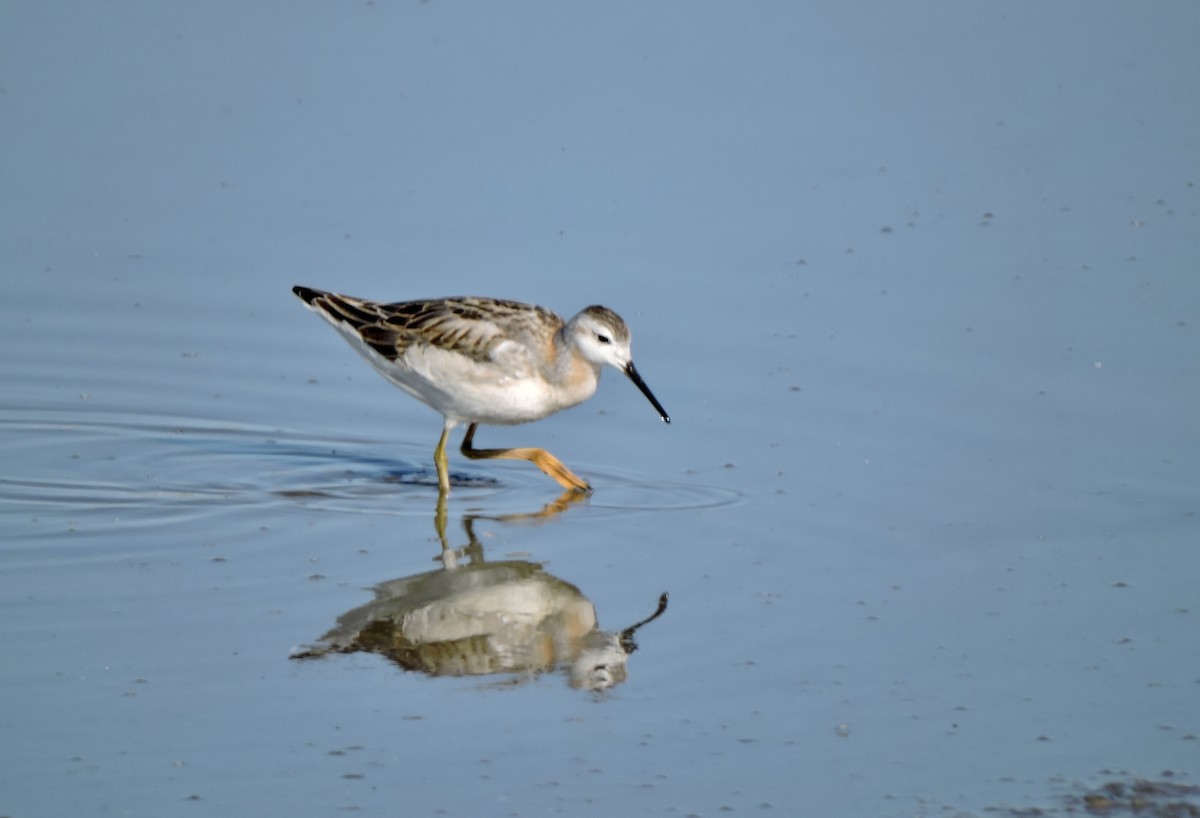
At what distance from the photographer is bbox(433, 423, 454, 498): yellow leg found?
1082 cm

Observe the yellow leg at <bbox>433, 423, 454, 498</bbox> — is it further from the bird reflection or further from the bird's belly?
the bird reflection

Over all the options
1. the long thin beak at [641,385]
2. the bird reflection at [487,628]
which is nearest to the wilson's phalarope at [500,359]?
the long thin beak at [641,385]

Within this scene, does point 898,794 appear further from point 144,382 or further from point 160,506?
point 144,382

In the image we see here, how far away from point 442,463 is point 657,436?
4.33 ft

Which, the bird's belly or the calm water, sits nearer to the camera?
the calm water

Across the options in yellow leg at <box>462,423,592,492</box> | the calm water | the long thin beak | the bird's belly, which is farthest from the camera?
the bird's belly

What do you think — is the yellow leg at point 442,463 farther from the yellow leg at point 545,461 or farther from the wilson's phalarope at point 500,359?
the yellow leg at point 545,461

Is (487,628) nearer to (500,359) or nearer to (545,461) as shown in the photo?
(545,461)

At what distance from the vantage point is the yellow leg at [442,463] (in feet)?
35.5

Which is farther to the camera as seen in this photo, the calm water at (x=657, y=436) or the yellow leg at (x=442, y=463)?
the yellow leg at (x=442, y=463)

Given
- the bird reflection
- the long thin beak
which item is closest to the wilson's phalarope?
the long thin beak

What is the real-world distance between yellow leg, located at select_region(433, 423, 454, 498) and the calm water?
0.13 m

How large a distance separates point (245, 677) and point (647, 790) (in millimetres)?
1938

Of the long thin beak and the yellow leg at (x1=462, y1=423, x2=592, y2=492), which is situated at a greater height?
the long thin beak
